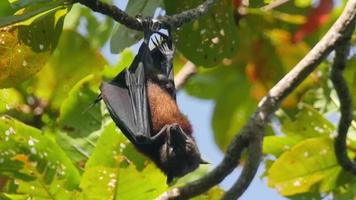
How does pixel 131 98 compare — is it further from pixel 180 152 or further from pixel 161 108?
pixel 180 152

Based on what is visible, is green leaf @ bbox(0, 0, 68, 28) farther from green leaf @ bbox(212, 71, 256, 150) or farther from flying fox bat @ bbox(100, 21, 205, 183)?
green leaf @ bbox(212, 71, 256, 150)

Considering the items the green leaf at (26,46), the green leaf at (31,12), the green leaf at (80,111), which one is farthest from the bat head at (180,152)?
the green leaf at (31,12)

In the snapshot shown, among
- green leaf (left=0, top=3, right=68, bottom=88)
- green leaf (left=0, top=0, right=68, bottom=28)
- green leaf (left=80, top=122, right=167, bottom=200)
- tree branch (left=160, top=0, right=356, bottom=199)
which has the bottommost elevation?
green leaf (left=80, top=122, right=167, bottom=200)

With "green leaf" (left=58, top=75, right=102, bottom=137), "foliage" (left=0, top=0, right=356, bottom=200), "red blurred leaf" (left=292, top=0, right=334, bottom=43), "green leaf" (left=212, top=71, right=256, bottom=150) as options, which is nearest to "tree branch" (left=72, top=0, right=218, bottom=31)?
"foliage" (left=0, top=0, right=356, bottom=200)

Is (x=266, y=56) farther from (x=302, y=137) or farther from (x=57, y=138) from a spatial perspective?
(x=57, y=138)

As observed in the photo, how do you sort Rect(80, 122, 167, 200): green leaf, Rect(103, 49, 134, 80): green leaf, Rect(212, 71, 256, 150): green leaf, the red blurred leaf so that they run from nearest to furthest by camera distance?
Rect(80, 122, 167, 200): green leaf
Rect(103, 49, 134, 80): green leaf
the red blurred leaf
Rect(212, 71, 256, 150): green leaf

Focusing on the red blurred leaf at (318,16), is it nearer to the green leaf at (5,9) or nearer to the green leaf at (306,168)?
the green leaf at (306,168)
